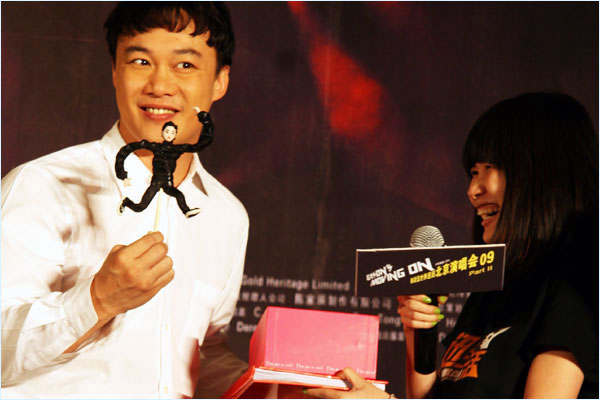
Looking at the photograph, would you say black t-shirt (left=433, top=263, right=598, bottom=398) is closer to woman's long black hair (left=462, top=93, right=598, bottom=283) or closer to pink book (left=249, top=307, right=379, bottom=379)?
woman's long black hair (left=462, top=93, right=598, bottom=283)

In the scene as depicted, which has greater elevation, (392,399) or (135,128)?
(135,128)

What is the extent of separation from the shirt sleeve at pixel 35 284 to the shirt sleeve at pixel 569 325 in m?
1.24

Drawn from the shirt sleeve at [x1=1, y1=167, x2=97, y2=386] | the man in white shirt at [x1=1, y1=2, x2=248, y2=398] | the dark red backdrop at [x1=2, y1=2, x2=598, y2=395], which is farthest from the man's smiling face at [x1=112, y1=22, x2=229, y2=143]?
the shirt sleeve at [x1=1, y1=167, x2=97, y2=386]

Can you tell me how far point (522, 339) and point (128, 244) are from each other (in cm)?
119

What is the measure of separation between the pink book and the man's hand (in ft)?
1.08

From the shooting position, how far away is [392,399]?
196 cm

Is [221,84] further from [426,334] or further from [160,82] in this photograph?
[426,334]

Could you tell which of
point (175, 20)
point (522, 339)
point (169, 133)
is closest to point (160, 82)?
point (175, 20)

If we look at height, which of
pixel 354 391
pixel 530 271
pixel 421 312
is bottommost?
pixel 354 391

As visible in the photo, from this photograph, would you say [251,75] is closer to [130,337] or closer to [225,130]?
[225,130]

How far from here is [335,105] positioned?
9.75 ft

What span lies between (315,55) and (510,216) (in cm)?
125

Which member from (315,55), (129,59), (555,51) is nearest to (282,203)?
(315,55)

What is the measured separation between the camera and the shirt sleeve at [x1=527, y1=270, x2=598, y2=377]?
5.96 feet
